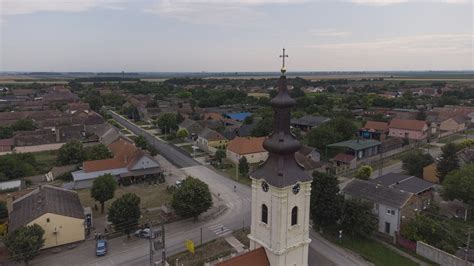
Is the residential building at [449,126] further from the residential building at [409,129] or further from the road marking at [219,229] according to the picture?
the road marking at [219,229]

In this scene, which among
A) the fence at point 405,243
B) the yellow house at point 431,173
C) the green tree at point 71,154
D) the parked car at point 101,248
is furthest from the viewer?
the green tree at point 71,154

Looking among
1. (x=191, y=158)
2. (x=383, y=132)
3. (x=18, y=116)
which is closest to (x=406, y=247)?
(x=191, y=158)

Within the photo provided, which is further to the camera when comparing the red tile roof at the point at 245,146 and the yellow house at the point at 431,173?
the red tile roof at the point at 245,146

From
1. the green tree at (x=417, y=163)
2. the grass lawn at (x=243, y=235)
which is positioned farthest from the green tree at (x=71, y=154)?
the green tree at (x=417, y=163)

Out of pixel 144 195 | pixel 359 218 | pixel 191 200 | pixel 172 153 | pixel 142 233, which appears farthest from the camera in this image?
pixel 172 153

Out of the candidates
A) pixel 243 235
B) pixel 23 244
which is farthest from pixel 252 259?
pixel 23 244

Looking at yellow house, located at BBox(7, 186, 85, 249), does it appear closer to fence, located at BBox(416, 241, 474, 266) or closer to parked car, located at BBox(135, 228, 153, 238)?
parked car, located at BBox(135, 228, 153, 238)

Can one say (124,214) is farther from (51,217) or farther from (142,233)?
(51,217)

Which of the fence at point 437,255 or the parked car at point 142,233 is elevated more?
the fence at point 437,255
